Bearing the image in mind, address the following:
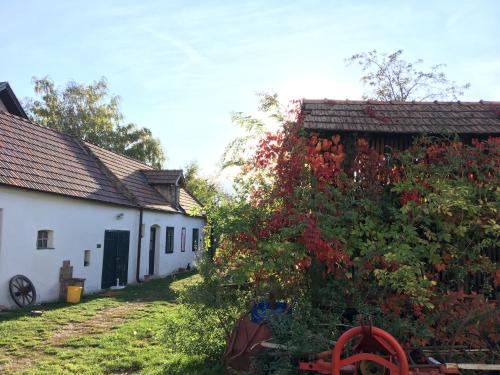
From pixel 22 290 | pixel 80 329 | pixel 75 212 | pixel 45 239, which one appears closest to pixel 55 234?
Answer: pixel 45 239

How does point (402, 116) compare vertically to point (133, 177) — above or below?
below

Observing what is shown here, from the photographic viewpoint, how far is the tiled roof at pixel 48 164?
39.4 ft

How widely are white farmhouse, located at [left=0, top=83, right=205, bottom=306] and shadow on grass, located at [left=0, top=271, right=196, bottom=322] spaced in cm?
50

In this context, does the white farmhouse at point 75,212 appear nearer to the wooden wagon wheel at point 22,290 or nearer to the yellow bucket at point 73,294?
the wooden wagon wheel at point 22,290

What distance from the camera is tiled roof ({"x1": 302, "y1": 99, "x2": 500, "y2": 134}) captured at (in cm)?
727

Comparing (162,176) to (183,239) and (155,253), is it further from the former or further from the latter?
(155,253)

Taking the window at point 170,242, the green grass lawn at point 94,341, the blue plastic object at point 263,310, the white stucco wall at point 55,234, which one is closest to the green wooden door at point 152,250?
the window at point 170,242

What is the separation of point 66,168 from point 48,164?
957mm

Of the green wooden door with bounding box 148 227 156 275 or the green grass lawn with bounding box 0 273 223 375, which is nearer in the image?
the green grass lawn with bounding box 0 273 223 375

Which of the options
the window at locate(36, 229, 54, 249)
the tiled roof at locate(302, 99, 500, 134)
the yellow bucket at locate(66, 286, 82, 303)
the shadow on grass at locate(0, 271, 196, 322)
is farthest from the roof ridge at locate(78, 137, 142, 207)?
the tiled roof at locate(302, 99, 500, 134)

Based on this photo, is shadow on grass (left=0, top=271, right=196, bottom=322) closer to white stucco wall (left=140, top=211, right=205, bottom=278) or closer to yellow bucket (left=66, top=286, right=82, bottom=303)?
yellow bucket (left=66, top=286, right=82, bottom=303)

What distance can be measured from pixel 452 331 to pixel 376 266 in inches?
45.7

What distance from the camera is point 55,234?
41.9ft

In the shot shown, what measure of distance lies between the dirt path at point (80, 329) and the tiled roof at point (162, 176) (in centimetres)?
969
